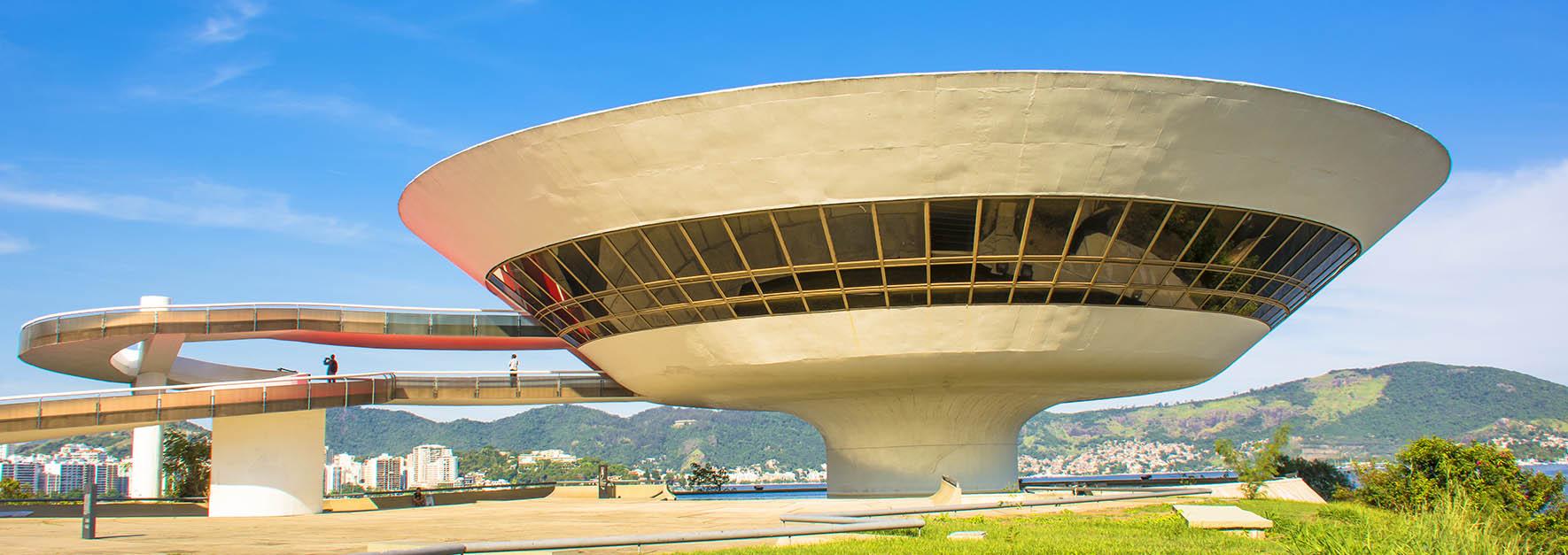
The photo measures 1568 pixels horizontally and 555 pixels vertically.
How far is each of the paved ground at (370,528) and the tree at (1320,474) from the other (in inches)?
672

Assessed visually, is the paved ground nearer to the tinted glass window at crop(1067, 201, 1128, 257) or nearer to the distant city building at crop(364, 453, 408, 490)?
the tinted glass window at crop(1067, 201, 1128, 257)

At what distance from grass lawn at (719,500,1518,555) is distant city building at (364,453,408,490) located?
106m

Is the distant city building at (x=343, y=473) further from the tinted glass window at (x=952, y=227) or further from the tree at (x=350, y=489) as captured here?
the tinted glass window at (x=952, y=227)

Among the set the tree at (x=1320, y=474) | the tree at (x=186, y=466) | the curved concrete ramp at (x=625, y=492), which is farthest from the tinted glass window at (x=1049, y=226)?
the tree at (x=186, y=466)

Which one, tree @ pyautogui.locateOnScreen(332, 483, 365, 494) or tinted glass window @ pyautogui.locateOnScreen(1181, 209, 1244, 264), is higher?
tinted glass window @ pyautogui.locateOnScreen(1181, 209, 1244, 264)

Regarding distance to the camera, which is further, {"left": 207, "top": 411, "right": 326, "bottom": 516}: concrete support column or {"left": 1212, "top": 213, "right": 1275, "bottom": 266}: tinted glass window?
{"left": 207, "top": 411, "right": 326, "bottom": 516}: concrete support column

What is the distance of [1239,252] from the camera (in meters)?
22.8

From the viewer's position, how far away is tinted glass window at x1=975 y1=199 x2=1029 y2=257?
20469 millimetres

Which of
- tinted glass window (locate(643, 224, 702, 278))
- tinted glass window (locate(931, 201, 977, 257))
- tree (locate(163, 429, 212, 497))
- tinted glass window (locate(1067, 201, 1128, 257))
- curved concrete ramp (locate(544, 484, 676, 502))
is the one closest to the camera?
tinted glass window (locate(931, 201, 977, 257))

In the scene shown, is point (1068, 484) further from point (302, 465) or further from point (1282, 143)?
point (302, 465)

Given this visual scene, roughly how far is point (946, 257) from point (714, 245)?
4543mm

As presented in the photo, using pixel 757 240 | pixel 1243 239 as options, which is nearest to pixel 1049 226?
pixel 1243 239

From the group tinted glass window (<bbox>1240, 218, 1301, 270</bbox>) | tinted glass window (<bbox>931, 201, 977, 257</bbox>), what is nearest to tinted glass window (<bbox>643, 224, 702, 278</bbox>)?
tinted glass window (<bbox>931, 201, 977, 257</bbox>)

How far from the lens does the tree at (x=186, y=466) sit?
1581 inches
